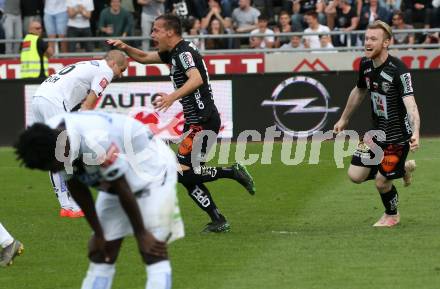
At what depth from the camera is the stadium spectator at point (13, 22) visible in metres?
23.8

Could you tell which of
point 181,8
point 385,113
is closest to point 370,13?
point 181,8

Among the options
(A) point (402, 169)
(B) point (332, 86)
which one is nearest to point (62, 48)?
(B) point (332, 86)

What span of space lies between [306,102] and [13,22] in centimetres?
767

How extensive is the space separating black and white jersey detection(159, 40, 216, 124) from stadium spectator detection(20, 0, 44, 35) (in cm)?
1308

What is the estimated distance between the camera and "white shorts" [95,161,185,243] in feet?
22.9

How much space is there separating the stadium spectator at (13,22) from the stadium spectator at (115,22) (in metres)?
1.88

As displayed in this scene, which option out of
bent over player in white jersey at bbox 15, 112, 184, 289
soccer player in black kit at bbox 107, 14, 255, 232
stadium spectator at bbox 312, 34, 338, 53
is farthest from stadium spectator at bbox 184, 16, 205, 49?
bent over player in white jersey at bbox 15, 112, 184, 289

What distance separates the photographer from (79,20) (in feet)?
78.2

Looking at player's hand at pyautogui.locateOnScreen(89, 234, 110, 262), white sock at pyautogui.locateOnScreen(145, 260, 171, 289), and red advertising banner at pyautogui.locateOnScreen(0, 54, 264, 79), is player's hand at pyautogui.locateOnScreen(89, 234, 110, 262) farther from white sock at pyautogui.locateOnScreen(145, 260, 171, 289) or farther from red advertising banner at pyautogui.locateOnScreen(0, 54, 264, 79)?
red advertising banner at pyautogui.locateOnScreen(0, 54, 264, 79)

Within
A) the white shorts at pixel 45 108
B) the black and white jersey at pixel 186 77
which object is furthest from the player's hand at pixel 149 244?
the white shorts at pixel 45 108

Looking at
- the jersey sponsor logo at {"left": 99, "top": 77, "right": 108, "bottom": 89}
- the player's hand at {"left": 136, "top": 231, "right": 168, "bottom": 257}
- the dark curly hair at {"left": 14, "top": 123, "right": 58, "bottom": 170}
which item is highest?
the dark curly hair at {"left": 14, "top": 123, "right": 58, "bottom": 170}

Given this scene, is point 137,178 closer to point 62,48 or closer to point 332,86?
point 332,86

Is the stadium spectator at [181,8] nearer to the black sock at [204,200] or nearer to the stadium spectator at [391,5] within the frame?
the stadium spectator at [391,5]

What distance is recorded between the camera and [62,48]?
23.6 m
